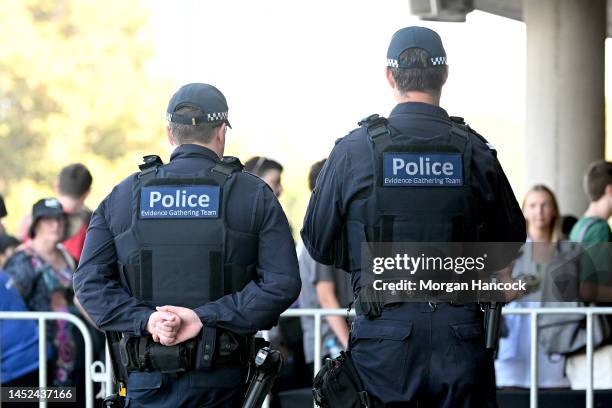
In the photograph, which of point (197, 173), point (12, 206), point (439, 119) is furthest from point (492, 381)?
point (12, 206)

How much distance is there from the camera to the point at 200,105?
443 cm

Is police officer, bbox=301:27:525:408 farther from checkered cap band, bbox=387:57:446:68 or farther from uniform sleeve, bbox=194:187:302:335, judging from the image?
uniform sleeve, bbox=194:187:302:335

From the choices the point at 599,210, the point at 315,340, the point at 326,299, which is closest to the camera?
the point at 315,340

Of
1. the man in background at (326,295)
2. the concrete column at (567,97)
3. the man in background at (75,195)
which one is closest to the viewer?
the man in background at (326,295)

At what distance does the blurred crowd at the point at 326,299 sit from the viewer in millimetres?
6355

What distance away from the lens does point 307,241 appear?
4.58 meters

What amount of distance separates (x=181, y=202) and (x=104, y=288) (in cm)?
44

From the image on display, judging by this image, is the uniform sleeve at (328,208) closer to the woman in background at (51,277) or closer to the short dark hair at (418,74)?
the short dark hair at (418,74)

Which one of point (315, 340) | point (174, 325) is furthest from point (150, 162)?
point (315, 340)

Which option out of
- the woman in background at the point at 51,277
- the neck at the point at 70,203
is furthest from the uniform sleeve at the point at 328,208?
the neck at the point at 70,203

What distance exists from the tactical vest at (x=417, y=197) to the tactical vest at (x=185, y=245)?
1.59ft

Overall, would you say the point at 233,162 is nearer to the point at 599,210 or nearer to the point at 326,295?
the point at 326,295

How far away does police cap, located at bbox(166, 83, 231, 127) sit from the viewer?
4426 millimetres

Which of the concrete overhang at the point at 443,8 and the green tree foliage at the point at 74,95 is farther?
the green tree foliage at the point at 74,95
